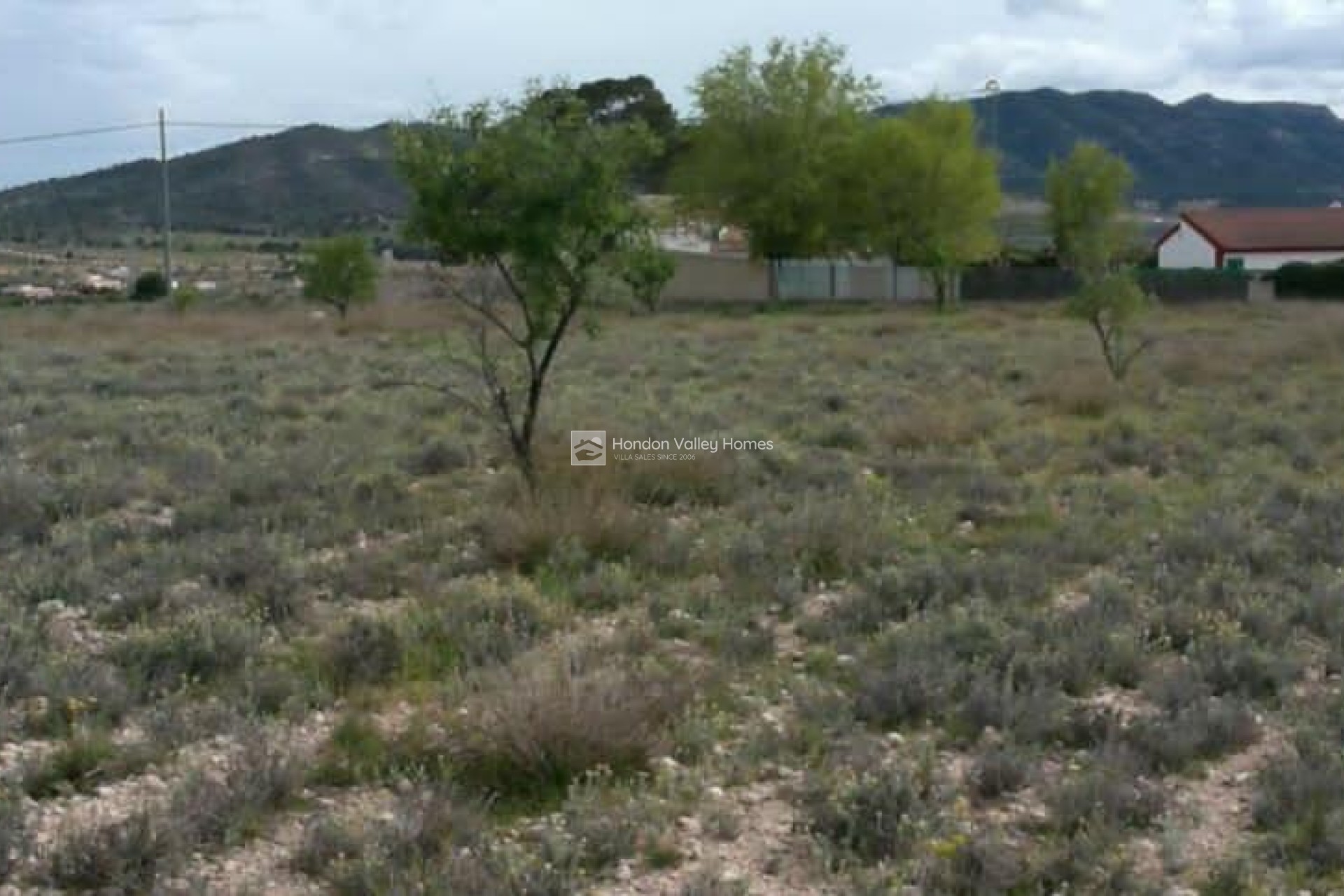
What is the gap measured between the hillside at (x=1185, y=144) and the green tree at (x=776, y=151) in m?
40.5

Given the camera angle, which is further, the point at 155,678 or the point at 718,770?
the point at 155,678

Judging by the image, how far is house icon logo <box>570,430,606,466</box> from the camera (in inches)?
498

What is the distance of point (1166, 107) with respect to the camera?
375 feet

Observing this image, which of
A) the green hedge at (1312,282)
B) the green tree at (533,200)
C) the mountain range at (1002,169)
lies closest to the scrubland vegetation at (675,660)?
the green tree at (533,200)

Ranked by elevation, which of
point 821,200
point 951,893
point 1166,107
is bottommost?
point 951,893

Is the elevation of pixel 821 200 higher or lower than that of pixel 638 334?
higher

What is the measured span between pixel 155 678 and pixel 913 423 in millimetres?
9984

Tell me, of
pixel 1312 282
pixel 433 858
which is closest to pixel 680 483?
pixel 433 858

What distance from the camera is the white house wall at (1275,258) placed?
66.1m

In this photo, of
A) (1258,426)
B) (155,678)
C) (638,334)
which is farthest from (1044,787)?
(638,334)

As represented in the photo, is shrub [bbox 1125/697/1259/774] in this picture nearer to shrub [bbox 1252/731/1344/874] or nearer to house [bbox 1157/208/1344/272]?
shrub [bbox 1252/731/1344/874]

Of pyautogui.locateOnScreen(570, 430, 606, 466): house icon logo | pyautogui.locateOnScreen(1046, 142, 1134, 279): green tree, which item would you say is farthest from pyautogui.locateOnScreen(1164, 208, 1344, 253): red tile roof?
pyautogui.locateOnScreen(570, 430, 606, 466): house icon logo

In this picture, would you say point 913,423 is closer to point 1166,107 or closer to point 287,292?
point 287,292

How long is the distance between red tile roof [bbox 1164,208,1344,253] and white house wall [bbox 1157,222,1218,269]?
44 centimetres
